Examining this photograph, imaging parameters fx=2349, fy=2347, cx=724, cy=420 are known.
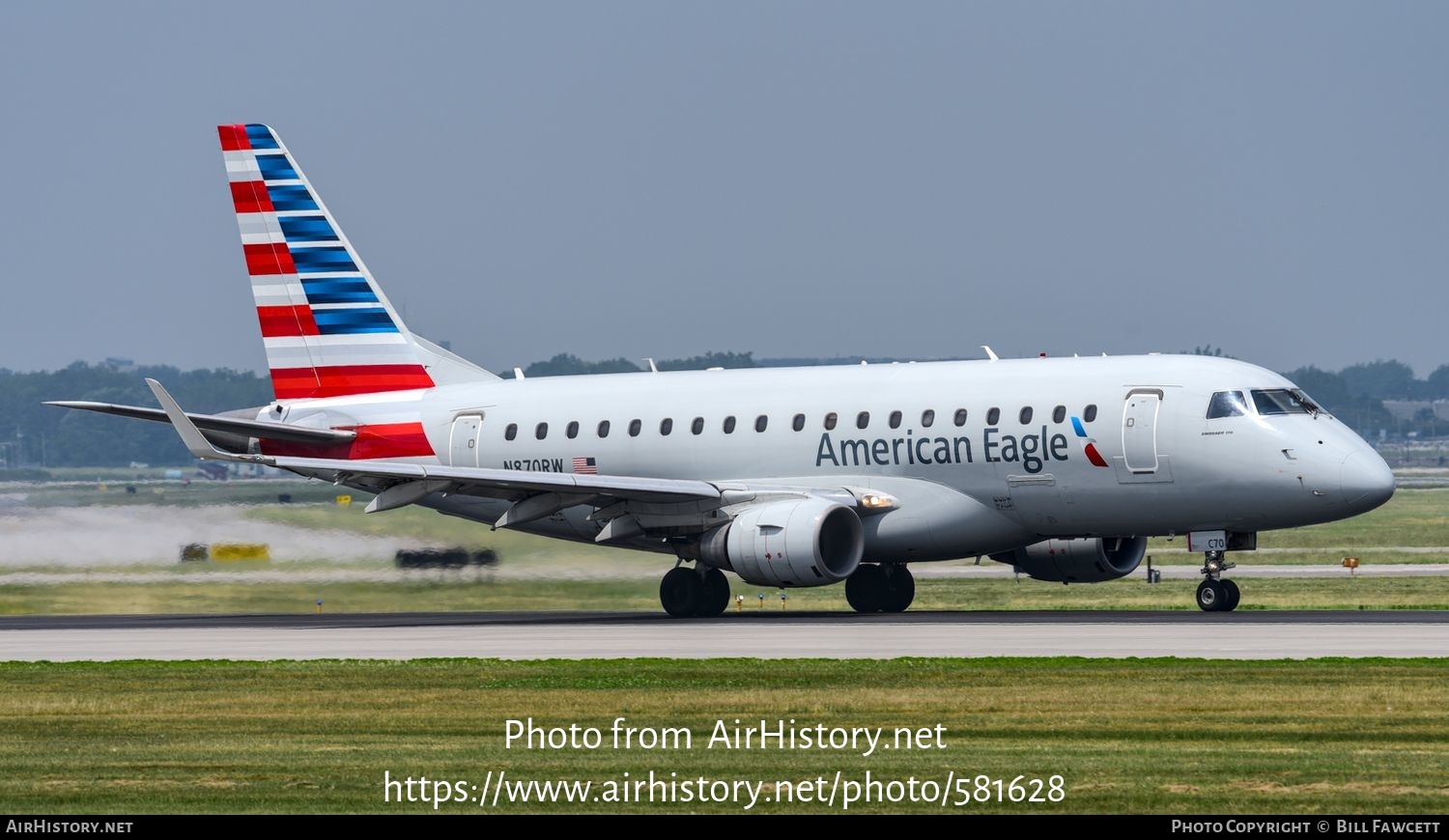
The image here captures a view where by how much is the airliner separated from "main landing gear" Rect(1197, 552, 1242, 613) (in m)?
0.05

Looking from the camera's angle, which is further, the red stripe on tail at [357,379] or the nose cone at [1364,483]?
the red stripe on tail at [357,379]

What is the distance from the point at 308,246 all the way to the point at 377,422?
3.72m

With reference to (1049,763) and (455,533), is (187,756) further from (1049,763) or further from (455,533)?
(455,533)

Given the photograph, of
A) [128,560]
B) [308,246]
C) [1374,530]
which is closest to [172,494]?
[128,560]

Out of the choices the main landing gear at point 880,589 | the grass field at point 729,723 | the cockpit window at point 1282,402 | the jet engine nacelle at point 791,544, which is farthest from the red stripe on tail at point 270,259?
the cockpit window at point 1282,402

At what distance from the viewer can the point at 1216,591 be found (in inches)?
1419

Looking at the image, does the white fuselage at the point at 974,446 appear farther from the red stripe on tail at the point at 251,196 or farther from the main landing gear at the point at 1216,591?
the red stripe on tail at the point at 251,196

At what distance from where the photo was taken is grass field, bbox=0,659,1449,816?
1636 centimetres

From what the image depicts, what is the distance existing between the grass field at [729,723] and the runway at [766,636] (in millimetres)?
1892

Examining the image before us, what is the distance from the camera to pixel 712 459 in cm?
4078

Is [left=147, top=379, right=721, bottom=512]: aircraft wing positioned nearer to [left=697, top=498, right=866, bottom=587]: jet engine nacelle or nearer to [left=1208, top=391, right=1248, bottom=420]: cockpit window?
[left=697, top=498, right=866, bottom=587]: jet engine nacelle

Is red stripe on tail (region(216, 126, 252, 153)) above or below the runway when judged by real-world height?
above

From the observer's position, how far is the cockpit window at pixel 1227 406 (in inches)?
1400

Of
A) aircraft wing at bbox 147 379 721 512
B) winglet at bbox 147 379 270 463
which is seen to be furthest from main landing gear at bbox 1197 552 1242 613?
winglet at bbox 147 379 270 463
